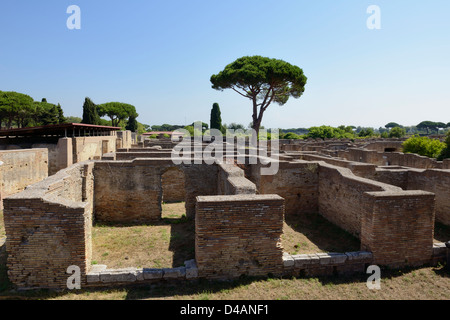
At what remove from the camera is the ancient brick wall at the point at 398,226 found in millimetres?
5660

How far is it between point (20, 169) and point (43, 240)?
7.60 meters

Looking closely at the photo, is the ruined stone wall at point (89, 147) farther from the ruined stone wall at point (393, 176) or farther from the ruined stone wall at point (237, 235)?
the ruined stone wall at point (393, 176)

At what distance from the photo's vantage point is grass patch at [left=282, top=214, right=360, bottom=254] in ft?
21.4

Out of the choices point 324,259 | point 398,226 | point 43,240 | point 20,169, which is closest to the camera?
point 43,240

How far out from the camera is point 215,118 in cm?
4641

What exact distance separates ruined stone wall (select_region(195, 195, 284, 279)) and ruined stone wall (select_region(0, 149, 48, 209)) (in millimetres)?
8796

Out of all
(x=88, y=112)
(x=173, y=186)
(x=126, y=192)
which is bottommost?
(x=173, y=186)

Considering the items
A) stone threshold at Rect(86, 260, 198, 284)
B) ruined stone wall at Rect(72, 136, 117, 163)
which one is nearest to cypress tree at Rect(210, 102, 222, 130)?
ruined stone wall at Rect(72, 136, 117, 163)

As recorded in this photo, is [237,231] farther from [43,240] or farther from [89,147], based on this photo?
[89,147]

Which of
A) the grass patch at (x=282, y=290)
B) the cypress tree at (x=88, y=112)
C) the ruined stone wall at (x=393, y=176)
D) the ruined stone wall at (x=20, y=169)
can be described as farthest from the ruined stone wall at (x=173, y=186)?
the cypress tree at (x=88, y=112)

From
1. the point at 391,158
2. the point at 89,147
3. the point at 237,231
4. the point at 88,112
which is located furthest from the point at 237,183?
the point at 88,112

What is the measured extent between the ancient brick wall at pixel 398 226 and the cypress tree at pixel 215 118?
135 feet

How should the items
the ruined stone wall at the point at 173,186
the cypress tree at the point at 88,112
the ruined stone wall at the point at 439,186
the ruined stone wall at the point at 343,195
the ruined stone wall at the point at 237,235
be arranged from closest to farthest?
the ruined stone wall at the point at 237,235
the ruined stone wall at the point at 343,195
the ruined stone wall at the point at 439,186
the ruined stone wall at the point at 173,186
the cypress tree at the point at 88,112

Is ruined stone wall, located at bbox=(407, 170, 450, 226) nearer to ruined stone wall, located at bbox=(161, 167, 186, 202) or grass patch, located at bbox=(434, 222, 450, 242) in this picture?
grass patch, located at bbox=(434, 222, 450, 242)
